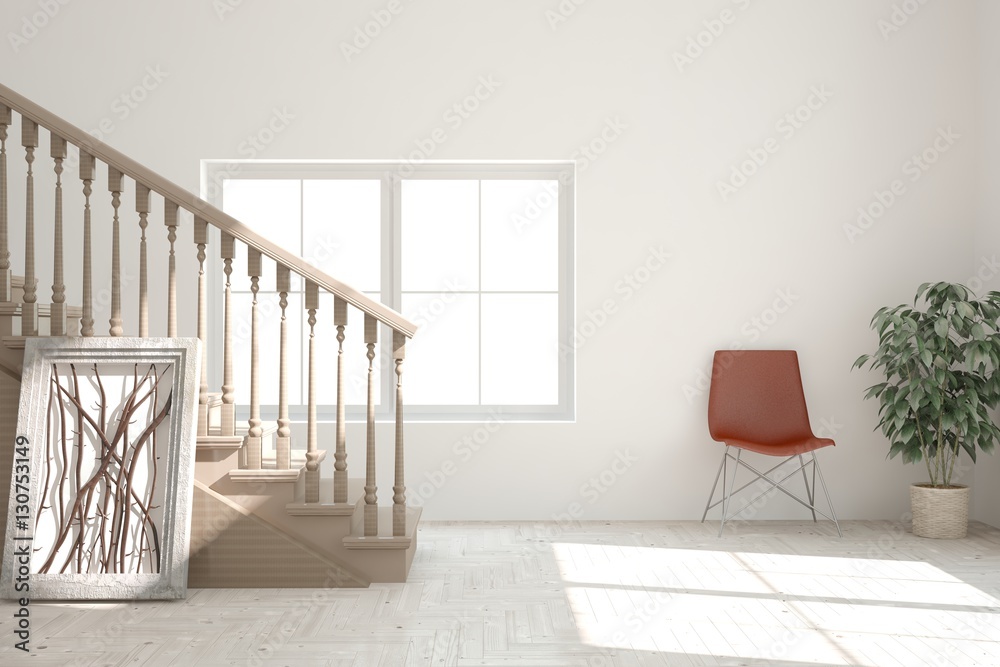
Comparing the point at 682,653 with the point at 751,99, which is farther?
the point at 751,99

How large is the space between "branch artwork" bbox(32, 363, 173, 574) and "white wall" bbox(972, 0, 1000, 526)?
449cm

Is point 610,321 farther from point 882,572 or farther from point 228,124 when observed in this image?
point 228,124

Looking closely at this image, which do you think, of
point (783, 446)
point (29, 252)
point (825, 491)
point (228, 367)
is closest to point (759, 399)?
point (783, 446)

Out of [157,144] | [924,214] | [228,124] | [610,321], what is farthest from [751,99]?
[157,144]

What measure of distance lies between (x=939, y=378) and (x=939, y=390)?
0.08 meters

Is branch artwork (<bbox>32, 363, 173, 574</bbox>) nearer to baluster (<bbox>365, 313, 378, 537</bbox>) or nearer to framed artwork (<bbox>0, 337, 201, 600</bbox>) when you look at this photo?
framed artwork (<bbox>0, 337, 201, 600</bbox>)

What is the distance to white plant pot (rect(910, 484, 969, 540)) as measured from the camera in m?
4.45

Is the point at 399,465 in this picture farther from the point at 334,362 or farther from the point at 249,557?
the point at 334,362

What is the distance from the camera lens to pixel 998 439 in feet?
14.7

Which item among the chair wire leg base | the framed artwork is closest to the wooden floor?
the framed artwork

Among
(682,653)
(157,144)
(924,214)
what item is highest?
(157,144)

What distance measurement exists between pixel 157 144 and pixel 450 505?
2753 millimetres

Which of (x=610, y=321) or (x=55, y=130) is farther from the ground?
(x=55, y=130)

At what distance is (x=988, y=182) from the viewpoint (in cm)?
484
